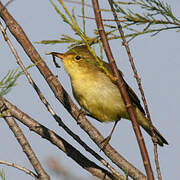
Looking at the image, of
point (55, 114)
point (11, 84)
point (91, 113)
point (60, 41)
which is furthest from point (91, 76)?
point (11, 84)

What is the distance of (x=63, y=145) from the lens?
125 inches

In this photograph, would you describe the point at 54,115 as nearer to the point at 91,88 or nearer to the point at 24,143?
the point at 24,143

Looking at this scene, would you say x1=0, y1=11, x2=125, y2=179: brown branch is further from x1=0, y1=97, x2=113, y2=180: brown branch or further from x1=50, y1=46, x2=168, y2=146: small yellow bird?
x1=50, y1=46, x2=168, y2=146: small yellow bird

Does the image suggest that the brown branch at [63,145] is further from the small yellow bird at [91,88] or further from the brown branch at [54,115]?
the small yellow bird at [91,88]

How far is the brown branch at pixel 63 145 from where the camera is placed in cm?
310

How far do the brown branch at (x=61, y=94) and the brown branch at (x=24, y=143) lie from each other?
0.40 m

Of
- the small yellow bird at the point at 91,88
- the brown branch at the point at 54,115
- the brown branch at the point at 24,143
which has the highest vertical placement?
the small yellow bird at the point at 91,88

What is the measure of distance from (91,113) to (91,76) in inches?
17.9

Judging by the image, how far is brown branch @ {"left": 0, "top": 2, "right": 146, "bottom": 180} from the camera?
9.62 ft

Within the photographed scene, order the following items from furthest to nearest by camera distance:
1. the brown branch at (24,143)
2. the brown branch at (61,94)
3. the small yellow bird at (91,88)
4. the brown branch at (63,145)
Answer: the small yellow bird at (91,88)
the brown branch at (63,145)
the brown branch at (61,94)
the brown branch at (24,143)

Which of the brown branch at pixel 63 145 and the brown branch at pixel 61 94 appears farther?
the brown branch at pixel 63 145

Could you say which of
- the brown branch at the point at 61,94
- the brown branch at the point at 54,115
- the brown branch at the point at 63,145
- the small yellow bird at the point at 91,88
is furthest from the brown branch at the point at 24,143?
the small yellow bird at the point at 91,88

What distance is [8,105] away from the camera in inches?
120

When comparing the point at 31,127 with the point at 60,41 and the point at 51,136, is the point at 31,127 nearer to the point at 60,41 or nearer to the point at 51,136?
the point at 51,136
